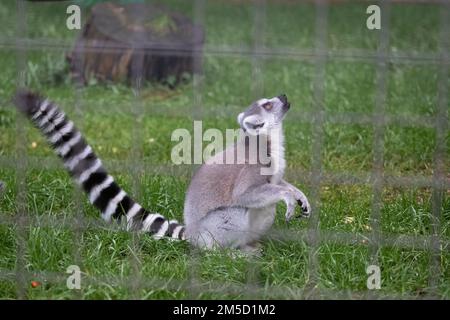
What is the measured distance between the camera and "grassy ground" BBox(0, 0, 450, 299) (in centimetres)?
263

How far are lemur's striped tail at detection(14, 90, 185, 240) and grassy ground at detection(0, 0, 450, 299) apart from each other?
7 cm

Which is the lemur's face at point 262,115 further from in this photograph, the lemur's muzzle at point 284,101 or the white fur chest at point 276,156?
the white fur chest at point 276,156

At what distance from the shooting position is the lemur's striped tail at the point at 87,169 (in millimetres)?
2568

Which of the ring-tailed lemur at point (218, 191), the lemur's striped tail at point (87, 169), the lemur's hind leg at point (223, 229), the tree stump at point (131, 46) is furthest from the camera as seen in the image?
the tree stump at point (131, 46)

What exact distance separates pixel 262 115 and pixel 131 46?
2.77 meters

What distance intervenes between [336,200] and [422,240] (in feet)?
1.84

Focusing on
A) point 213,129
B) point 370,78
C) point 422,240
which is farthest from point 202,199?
point 370,78

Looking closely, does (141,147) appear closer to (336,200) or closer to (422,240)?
(336,200)

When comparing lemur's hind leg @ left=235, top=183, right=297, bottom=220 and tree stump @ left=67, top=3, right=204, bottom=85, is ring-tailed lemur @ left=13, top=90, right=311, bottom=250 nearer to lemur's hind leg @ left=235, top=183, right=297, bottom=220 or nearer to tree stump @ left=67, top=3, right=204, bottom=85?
lemur's hind leg @ left=235, top=183, right=297, bottom=220

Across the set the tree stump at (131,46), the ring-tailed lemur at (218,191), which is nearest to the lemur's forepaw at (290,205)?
the ring-tailed lemur at (218,191)

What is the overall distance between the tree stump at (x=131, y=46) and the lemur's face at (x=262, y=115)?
8.33 feet

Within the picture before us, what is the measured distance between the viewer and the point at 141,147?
4.17 meters

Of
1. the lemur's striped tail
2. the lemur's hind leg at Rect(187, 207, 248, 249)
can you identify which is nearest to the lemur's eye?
the lemur's hind leg at Rect(187, 207, 248, 249)

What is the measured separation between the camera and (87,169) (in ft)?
8.96
